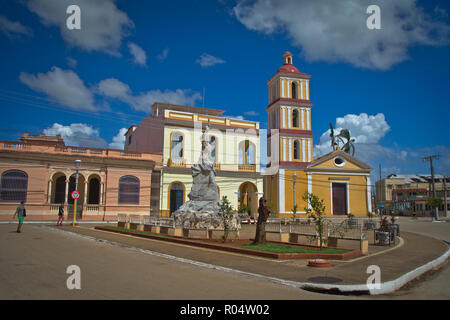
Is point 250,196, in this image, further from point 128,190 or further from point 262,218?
point 262,218

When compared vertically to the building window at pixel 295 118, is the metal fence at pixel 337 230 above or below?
below

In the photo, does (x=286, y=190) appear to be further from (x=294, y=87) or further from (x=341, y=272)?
(x=341, y=272)

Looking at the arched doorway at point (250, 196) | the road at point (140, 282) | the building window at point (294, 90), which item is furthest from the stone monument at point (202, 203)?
the building window at point (294, 90)

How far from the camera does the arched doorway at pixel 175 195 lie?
32094mm

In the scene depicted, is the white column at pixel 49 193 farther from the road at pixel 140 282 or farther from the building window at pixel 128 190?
the road at pixel 140 282

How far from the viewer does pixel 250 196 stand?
36.6m

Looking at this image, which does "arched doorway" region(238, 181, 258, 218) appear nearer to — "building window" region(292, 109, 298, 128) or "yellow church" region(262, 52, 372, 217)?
"yellow church" region(262, 52, 372, 217)

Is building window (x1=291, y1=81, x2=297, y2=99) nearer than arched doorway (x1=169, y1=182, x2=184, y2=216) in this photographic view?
No

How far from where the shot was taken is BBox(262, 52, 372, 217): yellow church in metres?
37.8

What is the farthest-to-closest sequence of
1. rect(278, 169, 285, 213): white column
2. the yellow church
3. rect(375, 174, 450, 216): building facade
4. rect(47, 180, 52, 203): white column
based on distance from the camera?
rect(375, 174, 450, 216): building facade → the yellow church → rect(278, 169, 285, 213): white column → rect(47, 180, 52, 203): white column

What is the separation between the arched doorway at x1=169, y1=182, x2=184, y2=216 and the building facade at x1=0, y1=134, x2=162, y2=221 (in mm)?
2579

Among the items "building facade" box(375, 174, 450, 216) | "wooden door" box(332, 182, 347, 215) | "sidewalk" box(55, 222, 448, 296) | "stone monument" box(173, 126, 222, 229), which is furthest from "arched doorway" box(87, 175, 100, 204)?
"building facade" box(375, 174, 450, 216)

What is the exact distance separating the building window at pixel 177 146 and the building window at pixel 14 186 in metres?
13.5

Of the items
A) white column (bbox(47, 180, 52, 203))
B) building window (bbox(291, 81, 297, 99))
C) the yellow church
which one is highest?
building window (bbox(291, 81, 297, 99))
